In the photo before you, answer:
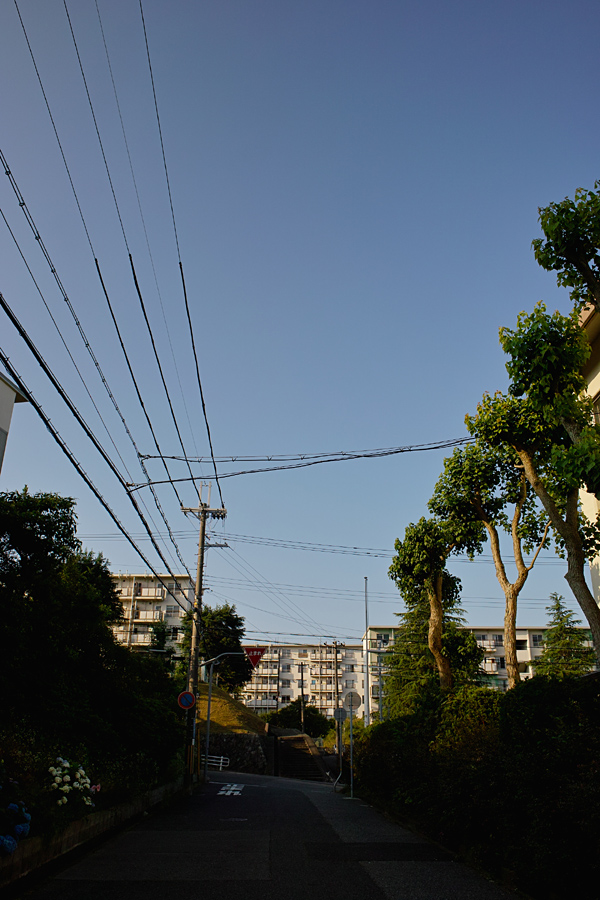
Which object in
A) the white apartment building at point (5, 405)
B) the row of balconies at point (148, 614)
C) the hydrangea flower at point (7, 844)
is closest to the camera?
the hydrangea flower at point (7, 844)

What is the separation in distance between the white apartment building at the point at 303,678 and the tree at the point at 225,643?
3836cm

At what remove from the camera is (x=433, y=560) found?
19.6 metres

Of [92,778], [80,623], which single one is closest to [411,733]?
[92,778]

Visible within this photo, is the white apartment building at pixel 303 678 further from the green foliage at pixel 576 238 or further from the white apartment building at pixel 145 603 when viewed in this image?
the green foliage at pixel 576 238

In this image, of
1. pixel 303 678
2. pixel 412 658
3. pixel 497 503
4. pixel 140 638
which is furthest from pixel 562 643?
pixel 303 678

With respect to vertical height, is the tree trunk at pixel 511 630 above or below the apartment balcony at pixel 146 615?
below

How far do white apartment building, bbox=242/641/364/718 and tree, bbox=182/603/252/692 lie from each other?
3836 centimetres

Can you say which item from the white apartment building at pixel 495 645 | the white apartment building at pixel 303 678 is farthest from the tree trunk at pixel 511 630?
the white apartment building at pixel 303 678

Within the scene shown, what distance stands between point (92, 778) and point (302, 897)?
22.8 feet

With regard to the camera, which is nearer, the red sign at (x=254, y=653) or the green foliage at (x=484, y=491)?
the green foliage at (x=484, y=491)

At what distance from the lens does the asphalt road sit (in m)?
6.54

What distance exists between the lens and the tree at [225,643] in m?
61.2

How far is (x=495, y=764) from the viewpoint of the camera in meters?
8.27

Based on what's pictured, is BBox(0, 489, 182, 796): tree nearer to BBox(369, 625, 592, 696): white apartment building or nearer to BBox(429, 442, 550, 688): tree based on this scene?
BBox(429, 442, 550, 688): tree
